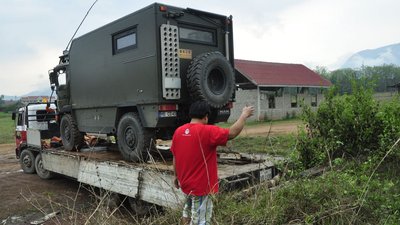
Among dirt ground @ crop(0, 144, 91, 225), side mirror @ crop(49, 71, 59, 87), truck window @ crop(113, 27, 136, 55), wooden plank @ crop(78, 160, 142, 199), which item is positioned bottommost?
dirt ground @ crop(0, 144, 91, 225)

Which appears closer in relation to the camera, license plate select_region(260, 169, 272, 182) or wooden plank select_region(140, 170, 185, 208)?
wooden plank select_region(140, 170, 185, 208)

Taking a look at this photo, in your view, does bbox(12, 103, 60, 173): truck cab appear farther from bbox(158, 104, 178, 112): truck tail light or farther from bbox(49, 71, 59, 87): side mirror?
bbox(158, 104, 178, 112): truck tail light

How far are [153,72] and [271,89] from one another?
76.3 ft

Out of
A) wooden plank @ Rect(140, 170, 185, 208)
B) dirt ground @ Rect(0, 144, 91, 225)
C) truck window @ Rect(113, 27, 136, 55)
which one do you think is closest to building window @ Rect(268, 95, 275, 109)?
dirt ground @ Rect(0, 144, 91, 225)

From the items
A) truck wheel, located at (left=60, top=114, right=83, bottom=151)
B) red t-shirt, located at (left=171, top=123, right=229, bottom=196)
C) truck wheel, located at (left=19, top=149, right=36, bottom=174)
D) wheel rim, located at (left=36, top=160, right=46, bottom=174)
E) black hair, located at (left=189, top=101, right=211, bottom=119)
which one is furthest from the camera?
truck wheel, located at (left=19, top=149, right=36, bottom=174)

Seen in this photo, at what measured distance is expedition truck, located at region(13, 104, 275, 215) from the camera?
587 centimetres

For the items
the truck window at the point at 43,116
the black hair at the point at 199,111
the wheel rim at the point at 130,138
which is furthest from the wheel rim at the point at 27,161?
the black hair at the point at 199,111

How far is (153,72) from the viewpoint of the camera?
6734mm

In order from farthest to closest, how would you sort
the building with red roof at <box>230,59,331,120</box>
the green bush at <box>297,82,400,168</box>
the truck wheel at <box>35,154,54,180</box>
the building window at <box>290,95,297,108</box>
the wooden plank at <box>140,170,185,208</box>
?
the building window at <box>290,95,297,108</box>, the building with red roof at <box>230,59,331,120</box>, the truck wheel at <box>35,154,54,180</box>, the wooden plank at <box>140,170,185,208</box>, the green bush at <box>297,82,400,168</box>

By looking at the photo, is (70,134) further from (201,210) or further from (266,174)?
(201,210)

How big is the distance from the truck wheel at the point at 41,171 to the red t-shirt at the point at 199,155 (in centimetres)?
725

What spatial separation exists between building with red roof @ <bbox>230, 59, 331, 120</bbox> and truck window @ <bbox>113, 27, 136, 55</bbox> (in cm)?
1879

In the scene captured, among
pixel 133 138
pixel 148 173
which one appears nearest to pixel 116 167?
pixel 133 138

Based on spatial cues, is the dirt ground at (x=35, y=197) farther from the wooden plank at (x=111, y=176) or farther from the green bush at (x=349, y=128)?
the green bush at (x=349, y=128)
